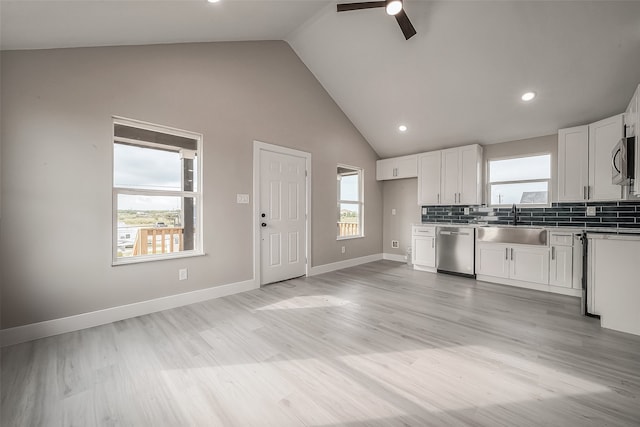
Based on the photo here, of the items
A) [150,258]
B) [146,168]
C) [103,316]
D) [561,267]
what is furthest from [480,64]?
[103,316]

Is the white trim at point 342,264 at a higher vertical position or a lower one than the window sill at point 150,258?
lower

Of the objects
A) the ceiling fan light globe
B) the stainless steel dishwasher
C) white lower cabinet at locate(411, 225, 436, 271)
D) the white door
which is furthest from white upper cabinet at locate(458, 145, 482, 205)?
the ceiling fan light globe

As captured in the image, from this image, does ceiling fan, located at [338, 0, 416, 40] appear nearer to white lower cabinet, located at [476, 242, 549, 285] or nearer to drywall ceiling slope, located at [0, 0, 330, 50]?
drywall ceiling slope, located at [0, 0, 330, 50]

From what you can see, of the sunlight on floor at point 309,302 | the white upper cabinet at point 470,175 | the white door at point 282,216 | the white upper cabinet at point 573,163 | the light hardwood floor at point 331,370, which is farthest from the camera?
the white upper cabinet at point 470,175

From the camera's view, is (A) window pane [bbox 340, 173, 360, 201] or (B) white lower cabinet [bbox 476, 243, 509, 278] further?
(A) window pane [bbox 340, 173, 360, 201]

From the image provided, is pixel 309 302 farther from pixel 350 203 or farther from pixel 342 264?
pixel 350 203

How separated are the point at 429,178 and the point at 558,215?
2.02 metres

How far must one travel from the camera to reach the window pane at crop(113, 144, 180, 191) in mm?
2719

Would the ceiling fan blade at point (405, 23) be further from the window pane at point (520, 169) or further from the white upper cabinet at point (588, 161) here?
the window pane at point (520, 169)

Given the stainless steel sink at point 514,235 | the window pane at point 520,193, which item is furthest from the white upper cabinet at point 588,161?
the stainless steel sink at point 514,235

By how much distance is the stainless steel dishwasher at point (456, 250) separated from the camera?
4.37 metres

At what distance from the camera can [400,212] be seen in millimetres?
5934

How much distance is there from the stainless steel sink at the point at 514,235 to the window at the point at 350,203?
7.44 ft

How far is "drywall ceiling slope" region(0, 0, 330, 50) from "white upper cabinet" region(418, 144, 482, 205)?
128 inches
